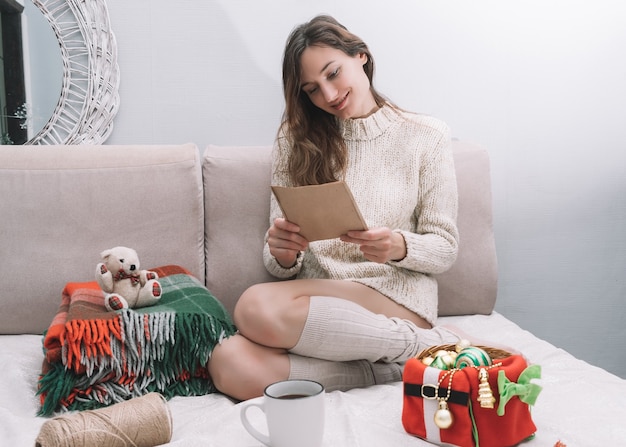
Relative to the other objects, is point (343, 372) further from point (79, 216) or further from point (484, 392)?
point (79, 216)

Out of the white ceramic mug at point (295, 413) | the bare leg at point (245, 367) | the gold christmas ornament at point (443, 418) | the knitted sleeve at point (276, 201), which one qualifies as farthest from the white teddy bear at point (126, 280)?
the gold christmas ornament at point (443, 418)

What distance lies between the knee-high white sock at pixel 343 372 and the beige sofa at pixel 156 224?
1.05 ft

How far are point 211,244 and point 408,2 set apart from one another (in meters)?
0.93

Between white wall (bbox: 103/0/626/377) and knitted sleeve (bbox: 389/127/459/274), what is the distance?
0.42 meters

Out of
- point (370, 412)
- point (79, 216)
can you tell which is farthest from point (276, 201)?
point (370, 412)

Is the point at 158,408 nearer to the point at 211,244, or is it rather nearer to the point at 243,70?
the point at 211,244

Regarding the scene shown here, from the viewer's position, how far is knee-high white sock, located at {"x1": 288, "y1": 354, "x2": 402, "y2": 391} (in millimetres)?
1188

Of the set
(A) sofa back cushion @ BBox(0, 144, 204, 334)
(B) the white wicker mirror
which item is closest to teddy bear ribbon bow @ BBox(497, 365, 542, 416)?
(A) sofa back cushion @ BBox(0, 144, 204, 334)

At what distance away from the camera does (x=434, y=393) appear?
2.99 ft

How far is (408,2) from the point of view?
5.90ft

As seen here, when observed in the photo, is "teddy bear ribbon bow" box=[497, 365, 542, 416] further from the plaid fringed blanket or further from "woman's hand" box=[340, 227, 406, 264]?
the plaid fringed blanket

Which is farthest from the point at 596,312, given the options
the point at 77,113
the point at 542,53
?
the point at 77,113

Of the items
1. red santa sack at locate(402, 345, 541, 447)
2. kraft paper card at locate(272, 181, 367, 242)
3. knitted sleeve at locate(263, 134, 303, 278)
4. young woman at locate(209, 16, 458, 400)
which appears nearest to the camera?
red santa sack at locate(402, 345, 541, 447)

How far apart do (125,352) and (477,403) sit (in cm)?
67
